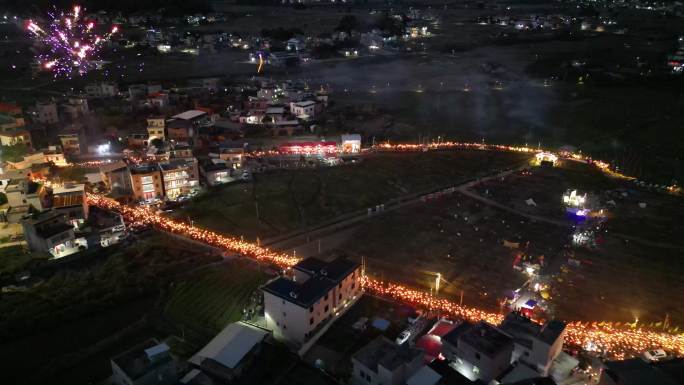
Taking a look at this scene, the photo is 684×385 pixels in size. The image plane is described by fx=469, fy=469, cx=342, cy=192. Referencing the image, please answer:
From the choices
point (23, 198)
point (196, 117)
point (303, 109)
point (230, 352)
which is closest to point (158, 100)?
point (196, 117)

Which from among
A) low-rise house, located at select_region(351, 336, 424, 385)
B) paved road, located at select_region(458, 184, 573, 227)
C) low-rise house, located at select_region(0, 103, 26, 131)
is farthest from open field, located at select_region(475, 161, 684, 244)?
low-rise house, located at select_region(0, 103, 26, 131)

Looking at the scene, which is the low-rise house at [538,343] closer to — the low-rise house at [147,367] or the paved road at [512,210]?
the low-rise house at [147,367]

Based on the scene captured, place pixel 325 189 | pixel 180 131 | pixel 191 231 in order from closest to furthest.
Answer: pixel 191 231
pixel 325 189
pixel 180 131

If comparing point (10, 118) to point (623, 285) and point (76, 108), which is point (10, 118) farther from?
point (623, 285)

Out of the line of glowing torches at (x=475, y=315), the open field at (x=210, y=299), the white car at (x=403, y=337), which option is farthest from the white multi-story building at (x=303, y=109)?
the white car at (x=403, y=337)

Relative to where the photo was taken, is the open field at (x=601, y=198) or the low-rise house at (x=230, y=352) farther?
the open field at (x=601, y=198)

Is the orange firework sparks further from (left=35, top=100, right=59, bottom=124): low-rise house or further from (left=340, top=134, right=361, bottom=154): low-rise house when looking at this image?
(left=35, top=100, right=59, bottom=124): low-rise house

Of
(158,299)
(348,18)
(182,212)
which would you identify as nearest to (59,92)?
(182,212)
